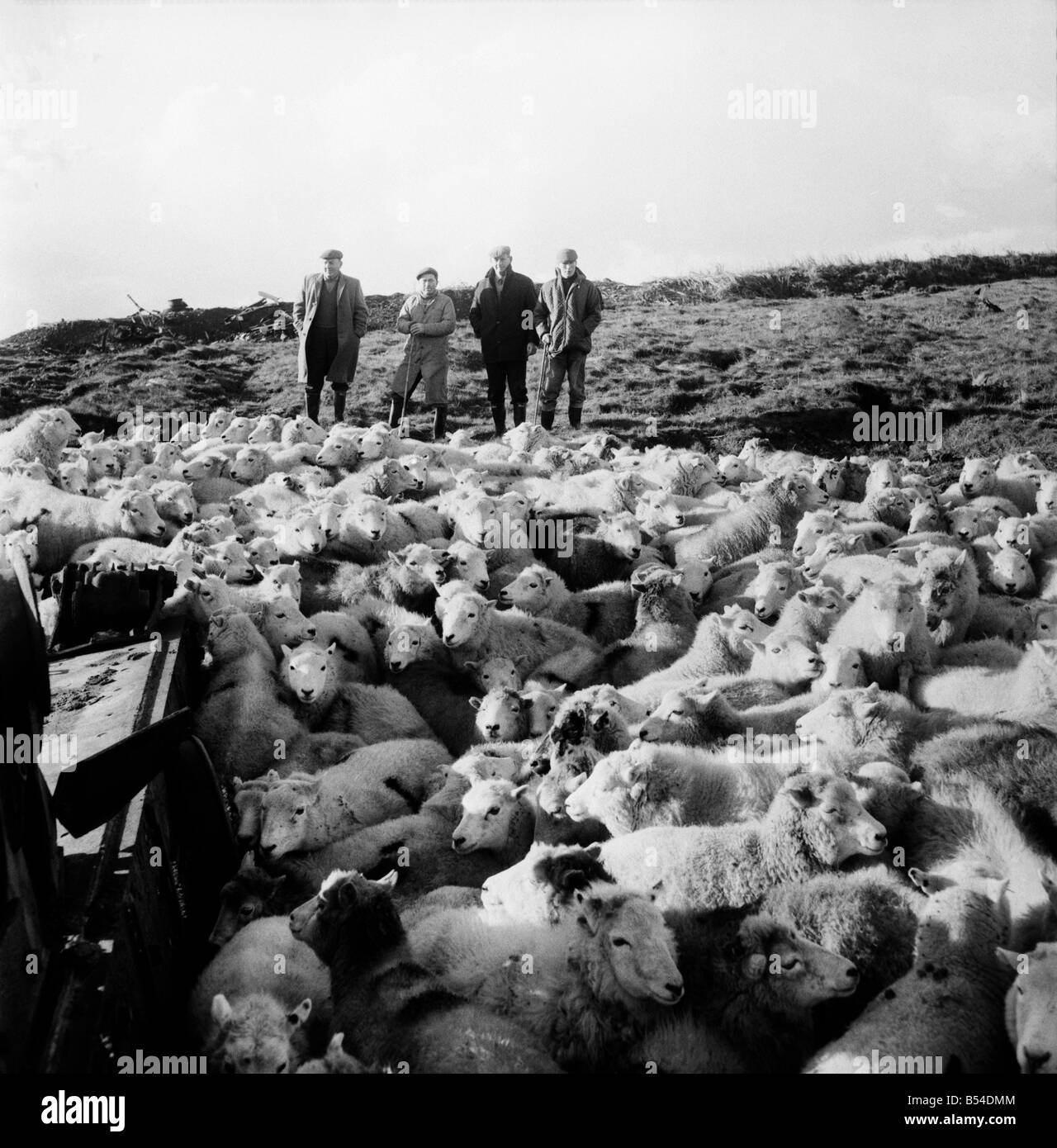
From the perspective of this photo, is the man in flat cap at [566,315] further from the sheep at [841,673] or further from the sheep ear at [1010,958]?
the sheep ear at [1010,958]

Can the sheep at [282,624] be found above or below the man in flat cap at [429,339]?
below

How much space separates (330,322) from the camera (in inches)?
587

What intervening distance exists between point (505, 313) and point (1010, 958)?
12245mm

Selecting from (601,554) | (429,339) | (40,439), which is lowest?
(601,554)

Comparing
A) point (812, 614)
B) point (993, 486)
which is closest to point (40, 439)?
point (812, 614)

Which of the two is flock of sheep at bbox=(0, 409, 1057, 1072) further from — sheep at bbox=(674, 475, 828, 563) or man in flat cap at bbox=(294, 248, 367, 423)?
man in flat cap at bbox=(294, 248, 367, 423)

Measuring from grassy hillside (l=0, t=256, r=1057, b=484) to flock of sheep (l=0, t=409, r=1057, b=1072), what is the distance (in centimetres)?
622

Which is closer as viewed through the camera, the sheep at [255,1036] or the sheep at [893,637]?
the sheep at [255,1036]

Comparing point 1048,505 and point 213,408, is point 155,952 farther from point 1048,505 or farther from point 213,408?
point 213,408

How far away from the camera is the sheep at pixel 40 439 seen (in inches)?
480

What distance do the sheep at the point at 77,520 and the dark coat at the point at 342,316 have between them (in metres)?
5.33
